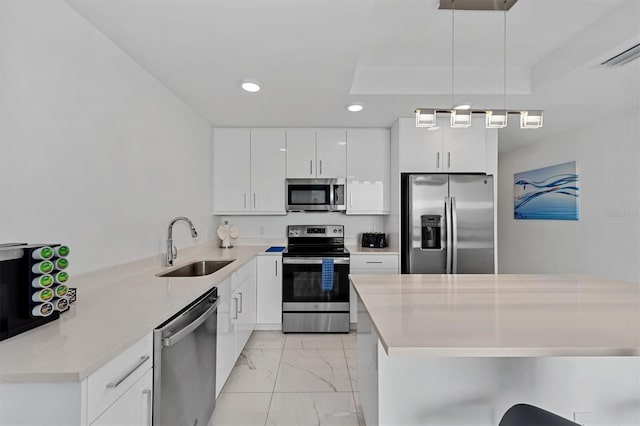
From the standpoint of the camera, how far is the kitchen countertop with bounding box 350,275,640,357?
0.97m

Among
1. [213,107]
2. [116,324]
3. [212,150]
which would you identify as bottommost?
[116,324]

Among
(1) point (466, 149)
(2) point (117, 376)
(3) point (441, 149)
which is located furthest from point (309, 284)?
(2) point (117, 376)

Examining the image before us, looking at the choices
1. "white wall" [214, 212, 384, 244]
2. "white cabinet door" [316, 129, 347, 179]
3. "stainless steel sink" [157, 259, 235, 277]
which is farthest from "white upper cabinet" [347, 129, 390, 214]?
"stainless steel sink" [157, 259, 235, 277]

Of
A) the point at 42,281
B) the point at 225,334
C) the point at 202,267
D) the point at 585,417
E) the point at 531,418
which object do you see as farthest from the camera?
the point at 202,267

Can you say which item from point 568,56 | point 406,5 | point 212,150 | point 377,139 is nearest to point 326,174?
point 377,139

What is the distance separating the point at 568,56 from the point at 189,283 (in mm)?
2937

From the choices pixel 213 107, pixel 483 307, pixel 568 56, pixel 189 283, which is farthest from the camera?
pixel 213 107

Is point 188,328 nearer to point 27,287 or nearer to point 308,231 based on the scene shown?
point 27,287

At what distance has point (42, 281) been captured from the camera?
3.68 feet

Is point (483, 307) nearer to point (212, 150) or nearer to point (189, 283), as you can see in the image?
point (189, 283)

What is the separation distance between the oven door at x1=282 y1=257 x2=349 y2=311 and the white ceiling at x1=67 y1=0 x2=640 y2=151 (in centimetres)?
151

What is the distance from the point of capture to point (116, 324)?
1190 millimetres

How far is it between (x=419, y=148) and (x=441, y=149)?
0.23m

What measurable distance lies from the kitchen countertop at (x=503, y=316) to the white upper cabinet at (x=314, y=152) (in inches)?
80.5
